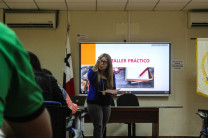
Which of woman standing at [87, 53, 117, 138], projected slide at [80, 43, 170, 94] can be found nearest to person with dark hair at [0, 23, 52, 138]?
woman standing at [87, 53, 117, 138]

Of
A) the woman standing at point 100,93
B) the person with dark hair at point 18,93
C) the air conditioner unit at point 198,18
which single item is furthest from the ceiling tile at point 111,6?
the person with dark hair at point 18,93

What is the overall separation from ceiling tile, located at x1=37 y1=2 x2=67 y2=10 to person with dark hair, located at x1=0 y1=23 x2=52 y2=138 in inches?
172

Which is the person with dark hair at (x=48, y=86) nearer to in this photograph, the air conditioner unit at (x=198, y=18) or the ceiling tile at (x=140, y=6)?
the ceiling tile at (x=140, y=6)

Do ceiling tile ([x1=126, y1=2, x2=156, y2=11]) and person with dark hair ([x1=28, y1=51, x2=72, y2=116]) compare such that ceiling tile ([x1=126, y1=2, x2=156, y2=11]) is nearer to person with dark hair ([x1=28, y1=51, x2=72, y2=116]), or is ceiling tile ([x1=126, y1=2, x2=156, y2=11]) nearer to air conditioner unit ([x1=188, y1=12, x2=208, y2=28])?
air conditioner unit ([x1=188, y1=12, x2=208, y2=28])

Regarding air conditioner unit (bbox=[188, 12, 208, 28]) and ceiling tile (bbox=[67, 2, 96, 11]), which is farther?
air conditioner unit (bbox=[188, 12, 208, 28])

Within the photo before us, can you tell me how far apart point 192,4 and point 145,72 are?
5.30ft

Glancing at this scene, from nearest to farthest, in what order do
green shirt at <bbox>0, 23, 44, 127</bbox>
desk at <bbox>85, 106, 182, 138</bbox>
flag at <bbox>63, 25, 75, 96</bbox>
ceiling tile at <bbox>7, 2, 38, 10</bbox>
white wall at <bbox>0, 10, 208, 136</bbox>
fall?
green shirt at <bbox>0, 23, 44, 127</bbox>
desk at <bbox>85, 106, 182, 138</bbox>
ceiling tile at <bbox>7, 2, 38, 10</bbox>
flag at <bbox>63, 25, 75, 96</bbox>
white wall at <bbox>0, 10, 208, 136</bbox>

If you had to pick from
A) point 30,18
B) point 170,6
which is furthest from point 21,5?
point 170,6

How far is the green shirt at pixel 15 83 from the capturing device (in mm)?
344

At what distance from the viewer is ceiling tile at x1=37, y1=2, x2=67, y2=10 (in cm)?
450

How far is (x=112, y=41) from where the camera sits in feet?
16.2

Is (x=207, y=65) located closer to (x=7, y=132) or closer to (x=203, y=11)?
(x=203, y=11)

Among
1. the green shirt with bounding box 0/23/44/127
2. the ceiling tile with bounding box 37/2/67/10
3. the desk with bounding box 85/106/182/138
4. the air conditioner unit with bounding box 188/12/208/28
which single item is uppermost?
the ceiling tile with bounding box 37/2/67/10

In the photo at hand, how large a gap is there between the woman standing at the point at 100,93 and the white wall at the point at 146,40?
1524 mm
